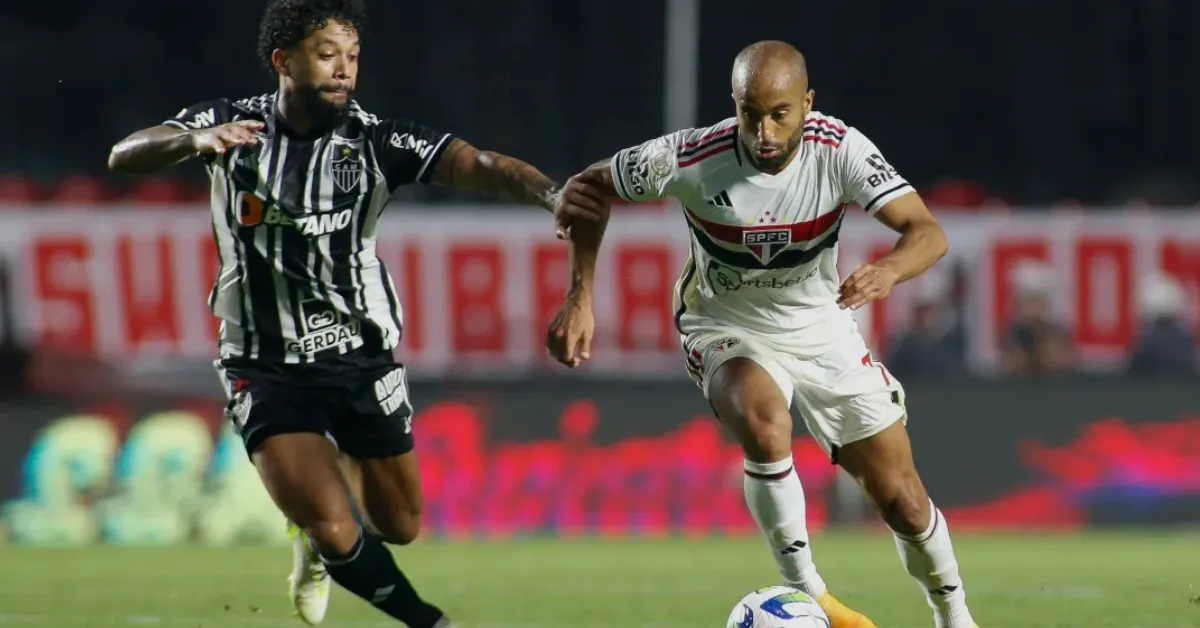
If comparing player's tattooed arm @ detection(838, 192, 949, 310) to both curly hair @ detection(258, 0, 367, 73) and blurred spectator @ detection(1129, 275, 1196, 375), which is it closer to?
curly hair @ detection(258, 0, 367, 73)

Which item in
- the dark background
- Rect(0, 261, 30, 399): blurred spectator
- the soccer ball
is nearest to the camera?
the soccer ball

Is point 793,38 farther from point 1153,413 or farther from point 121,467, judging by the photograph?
point 121,467

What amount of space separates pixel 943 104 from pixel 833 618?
1112 centimetres

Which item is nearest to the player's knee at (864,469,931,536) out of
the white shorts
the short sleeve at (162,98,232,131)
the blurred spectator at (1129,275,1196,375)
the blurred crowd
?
the white shorts

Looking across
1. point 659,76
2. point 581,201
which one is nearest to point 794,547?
point 581,201

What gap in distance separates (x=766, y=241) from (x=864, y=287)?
0.77 meters

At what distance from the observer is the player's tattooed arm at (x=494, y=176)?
253 inches

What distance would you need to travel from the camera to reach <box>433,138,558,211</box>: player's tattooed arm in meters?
6.43

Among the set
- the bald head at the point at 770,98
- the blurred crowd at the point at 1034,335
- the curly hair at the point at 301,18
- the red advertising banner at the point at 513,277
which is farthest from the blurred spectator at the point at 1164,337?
the curly hair at the point at 301,18

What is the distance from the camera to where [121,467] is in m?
12.4

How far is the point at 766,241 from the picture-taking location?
6.26m

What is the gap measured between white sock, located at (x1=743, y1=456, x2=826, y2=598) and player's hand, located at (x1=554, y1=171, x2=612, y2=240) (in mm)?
1011

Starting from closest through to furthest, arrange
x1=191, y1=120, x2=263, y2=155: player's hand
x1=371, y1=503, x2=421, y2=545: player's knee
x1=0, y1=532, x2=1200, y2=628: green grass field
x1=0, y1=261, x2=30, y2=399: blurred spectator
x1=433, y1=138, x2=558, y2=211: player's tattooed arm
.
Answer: x1=191, y1=120, x2=263, y2=155: player's hand < x1=433, y1=138, x2=558, y2=211: player's tattooed arm < x1=371, y1=503, x2=421, y2=545: player's knee < x1=0, y1=532, x2=1200, y2=628: green grass field < x1=0, y1=261, x2=30, y2=399: blurred spectator

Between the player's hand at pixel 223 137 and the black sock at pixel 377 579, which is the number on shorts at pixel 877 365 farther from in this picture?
the player's hand at pixel 223 137
